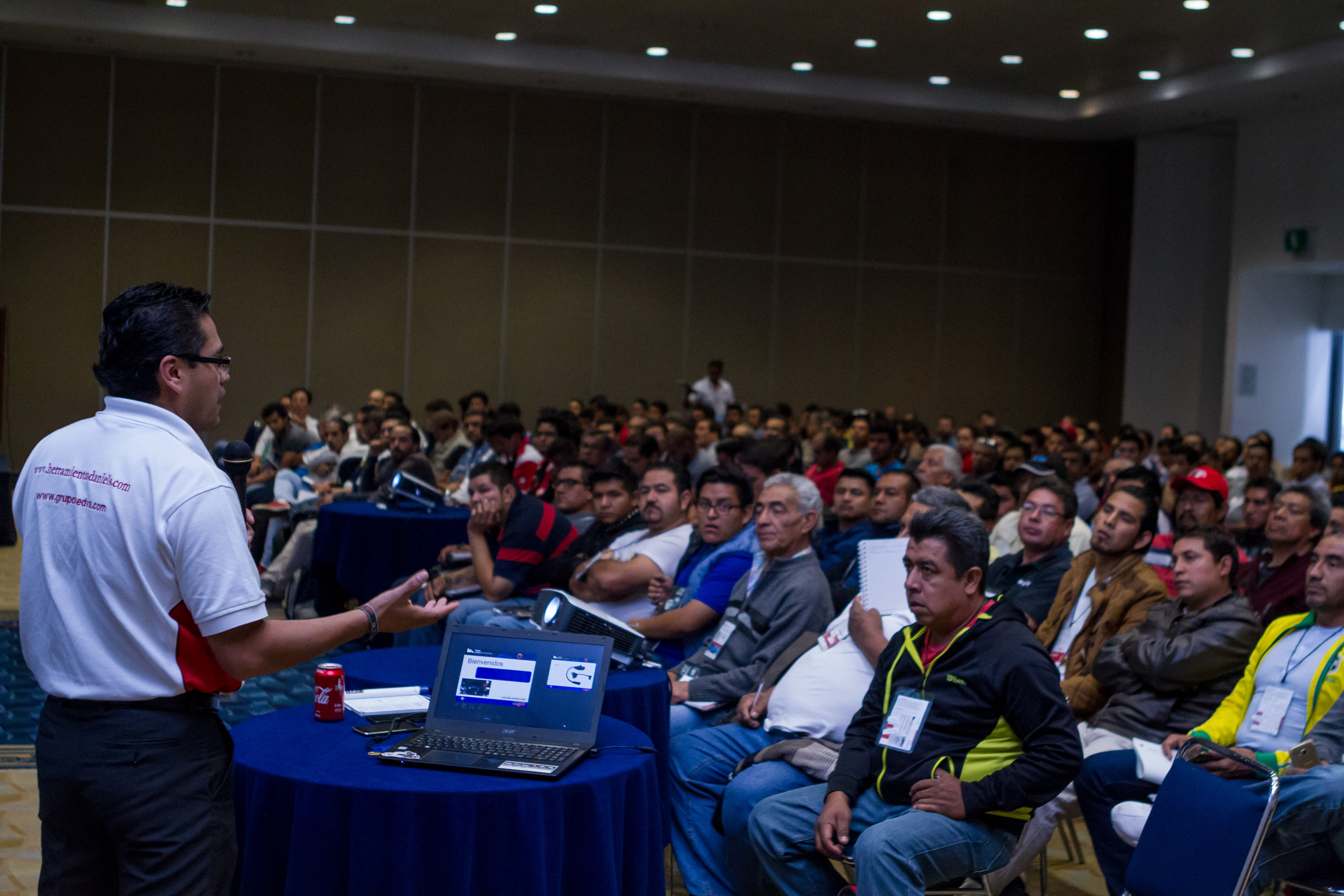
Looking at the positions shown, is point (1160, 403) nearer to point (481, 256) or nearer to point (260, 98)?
point (481, 256)

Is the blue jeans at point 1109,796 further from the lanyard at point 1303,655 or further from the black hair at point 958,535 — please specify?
the black hair at point 958,535

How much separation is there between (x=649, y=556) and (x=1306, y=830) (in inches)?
95.1

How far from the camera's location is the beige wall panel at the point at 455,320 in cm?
1505

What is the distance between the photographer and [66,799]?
72.7 inches

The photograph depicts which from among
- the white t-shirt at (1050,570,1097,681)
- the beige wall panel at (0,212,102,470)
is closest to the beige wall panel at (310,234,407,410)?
the beige wall panel at (0,212,102,470)

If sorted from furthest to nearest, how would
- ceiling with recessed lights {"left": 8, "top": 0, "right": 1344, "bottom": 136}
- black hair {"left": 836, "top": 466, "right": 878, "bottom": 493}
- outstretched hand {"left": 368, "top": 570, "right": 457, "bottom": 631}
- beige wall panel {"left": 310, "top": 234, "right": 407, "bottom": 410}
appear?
beige wall panel {"left": 310, "top": 234, "right": 407, "bottom": 410}, ceiling with recessed lights {"left": 8, "top": 0, "right": 1344, "bottom": 136}, black hair {"left": 836, "top": 466, "right": 878, "bottom": 493}, outstretched hand {"left": 368, "top": 570, "right": 457, "bottom": 631}

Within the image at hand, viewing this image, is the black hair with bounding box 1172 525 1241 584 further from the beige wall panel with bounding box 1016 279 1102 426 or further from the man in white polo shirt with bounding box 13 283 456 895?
the beige wall panel with bounding box 1016 279 1102 426

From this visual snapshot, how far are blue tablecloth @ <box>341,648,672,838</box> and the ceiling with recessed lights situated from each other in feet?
30.5

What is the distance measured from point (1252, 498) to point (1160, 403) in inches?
428

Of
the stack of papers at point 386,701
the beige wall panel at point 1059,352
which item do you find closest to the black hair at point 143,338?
the stack of papers at point 386,701

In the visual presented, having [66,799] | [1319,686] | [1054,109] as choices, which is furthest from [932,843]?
[1054,109]

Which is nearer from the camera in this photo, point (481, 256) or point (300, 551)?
point (300, 551)

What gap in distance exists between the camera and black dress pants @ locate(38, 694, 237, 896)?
182cm

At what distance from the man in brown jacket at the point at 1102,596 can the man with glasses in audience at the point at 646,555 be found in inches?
54.7
